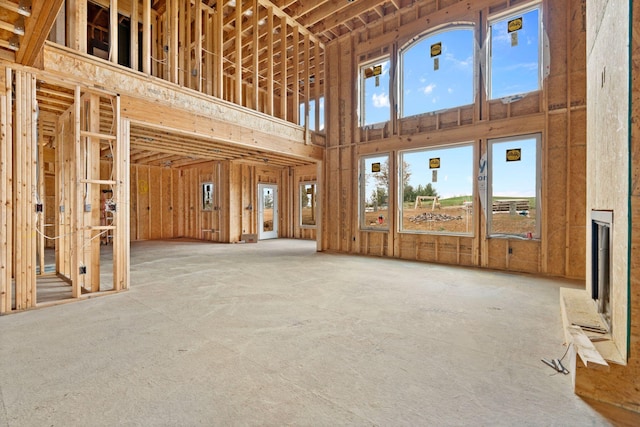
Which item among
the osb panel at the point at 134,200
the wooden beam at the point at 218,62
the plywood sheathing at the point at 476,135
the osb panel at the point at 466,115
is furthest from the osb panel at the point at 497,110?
the osb panel at the point at 134,200

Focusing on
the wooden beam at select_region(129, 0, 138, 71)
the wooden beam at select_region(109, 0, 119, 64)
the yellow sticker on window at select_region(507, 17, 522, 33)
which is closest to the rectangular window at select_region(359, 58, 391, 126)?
the yellow sticker on window at select_region(507, 17, 522, 33)

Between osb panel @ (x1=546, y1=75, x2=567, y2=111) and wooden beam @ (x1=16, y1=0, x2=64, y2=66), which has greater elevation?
osb panel @ (x1=546, y1=75, x2=567, y2=111)

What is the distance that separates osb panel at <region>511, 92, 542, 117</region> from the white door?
30.3ft

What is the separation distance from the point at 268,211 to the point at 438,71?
27.9 feet

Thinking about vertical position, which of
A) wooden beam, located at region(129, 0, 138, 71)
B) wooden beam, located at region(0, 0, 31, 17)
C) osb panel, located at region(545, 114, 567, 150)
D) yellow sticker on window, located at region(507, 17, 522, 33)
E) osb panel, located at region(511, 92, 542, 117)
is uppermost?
yellow sticker on window, located at region(507, 17, 522, 33)

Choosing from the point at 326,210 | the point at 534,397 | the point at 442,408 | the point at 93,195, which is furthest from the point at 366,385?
Result: the point at 326,210

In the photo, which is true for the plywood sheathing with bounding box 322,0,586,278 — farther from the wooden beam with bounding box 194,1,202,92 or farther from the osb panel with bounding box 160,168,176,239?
the osb panel with bounding box 160,168,176,239

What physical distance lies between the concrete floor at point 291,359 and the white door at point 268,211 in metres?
7.97

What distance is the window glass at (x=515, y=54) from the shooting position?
5.78 metres

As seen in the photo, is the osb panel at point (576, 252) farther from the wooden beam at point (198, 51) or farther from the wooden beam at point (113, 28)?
the wooden beam at point (113, 28)

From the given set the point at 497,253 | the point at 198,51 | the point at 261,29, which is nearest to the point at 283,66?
the point at 261,29

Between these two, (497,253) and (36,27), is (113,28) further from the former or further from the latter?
(497,253)

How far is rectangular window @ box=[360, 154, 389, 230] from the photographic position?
784 cm

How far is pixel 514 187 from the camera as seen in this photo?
5.87 m
